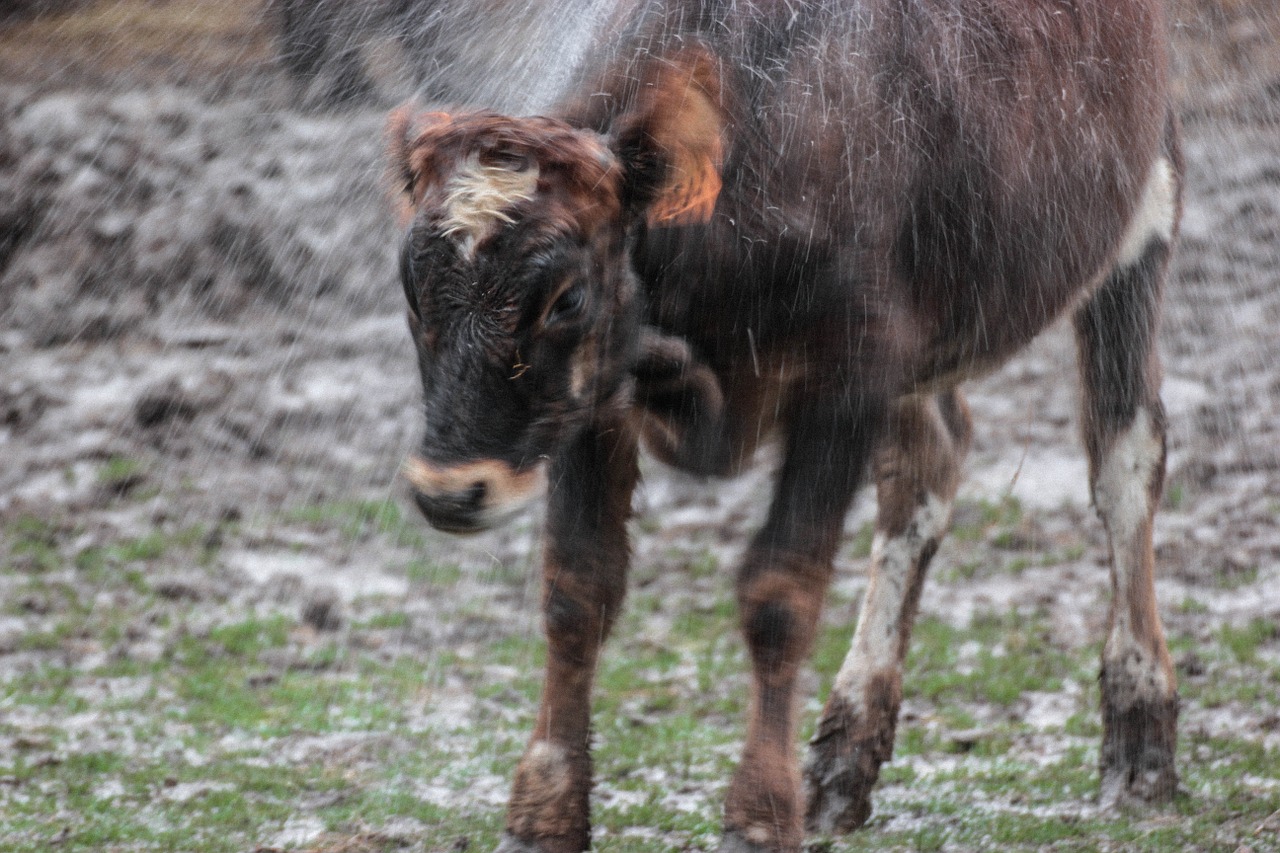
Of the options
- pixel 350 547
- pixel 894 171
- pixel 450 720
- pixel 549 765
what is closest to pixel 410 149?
pixel 894 171

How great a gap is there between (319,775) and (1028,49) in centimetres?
298

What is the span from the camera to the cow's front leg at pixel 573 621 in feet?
12.9

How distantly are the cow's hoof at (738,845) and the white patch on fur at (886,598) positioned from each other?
54.1 inches

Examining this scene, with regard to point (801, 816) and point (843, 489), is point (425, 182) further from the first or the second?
point (801, 816)

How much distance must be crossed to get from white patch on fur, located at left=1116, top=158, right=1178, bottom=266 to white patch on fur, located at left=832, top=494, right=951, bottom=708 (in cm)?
101

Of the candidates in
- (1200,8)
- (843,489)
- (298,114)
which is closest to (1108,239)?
(843,489)

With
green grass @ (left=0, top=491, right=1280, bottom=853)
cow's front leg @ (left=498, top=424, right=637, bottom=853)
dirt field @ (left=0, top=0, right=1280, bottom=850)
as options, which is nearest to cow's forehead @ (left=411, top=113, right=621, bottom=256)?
dirt field @ (left=0, top=0, right=1280, bottom=850)

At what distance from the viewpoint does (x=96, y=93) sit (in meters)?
10.7

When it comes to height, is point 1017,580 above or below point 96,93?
below

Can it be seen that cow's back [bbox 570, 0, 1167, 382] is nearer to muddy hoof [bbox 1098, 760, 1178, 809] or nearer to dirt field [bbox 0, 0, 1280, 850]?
dirt field [bbox 0, 0, 1280, 850]

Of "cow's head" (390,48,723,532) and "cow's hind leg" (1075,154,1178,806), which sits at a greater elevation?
"cow's head" (390,48,723,532)

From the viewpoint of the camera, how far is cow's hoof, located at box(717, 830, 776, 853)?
374 centimetres

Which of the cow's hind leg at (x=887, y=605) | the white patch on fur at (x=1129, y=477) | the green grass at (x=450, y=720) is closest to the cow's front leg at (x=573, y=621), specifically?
the green grass at (x=450, y=720)

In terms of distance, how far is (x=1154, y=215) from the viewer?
5.43 metres
